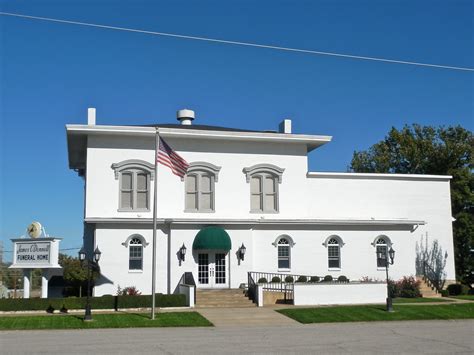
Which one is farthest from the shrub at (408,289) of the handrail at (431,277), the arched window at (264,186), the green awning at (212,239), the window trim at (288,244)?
the green awning at (212,239)

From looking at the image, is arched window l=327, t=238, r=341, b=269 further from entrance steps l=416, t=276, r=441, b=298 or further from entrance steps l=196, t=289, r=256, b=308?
entrance steps l=196, t=289, r=256, b=308

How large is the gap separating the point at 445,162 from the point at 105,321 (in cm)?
3220

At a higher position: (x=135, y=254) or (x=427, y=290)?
(x=135, y=254)

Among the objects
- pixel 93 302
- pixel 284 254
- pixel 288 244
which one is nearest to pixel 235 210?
pixel 288 244

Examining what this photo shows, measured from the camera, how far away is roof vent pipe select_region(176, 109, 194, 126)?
39.5 metres

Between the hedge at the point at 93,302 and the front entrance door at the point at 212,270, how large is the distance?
361 centimetres

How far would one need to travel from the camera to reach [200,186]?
34.5 meters

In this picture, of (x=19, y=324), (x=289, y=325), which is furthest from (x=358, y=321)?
(x=19, y=324)

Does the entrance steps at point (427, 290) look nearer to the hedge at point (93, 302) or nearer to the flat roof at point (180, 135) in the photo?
the flat roof at point (180, 135)

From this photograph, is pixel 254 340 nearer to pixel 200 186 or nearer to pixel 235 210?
pixel 235 210

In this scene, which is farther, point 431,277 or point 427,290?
point 431,277

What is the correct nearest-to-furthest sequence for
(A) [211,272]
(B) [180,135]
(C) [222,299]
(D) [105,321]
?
(D) [105,321], (C) [222,299], (A) [211,272], (B) [180,135]

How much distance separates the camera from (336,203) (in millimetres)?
36969

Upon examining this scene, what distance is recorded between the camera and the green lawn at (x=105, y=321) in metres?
23.5
